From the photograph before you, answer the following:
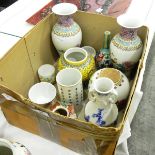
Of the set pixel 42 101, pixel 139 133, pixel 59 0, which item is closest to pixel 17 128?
pixel 42 101

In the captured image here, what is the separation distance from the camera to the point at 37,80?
78 centimetres

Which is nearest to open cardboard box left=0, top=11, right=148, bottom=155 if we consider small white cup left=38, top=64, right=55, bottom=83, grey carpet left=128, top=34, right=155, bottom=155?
small white cup left=38, top=64, right=55, bottom=83

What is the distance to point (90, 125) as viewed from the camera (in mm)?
443

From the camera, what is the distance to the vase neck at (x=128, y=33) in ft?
2.17

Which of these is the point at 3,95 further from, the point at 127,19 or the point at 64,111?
the point at 127,19

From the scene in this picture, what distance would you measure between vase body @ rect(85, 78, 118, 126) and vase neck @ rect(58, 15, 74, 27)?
0.87ft

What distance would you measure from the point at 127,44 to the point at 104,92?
0.72ft

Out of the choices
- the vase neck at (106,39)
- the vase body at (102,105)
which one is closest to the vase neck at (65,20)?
the vase neck at (106,39)

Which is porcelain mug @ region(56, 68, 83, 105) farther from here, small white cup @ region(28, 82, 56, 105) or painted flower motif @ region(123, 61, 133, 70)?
painted flower motif @ region(123, 61, 133, 70)

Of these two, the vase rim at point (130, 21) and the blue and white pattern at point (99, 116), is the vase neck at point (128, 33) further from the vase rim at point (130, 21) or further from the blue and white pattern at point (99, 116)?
the blue and white pattern at point (99, 116)

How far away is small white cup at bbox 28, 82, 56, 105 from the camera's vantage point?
69cm

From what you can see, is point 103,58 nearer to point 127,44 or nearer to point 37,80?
point 127,44

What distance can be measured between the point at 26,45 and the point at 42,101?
0.17 m

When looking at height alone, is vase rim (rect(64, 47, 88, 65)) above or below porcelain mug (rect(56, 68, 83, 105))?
above
